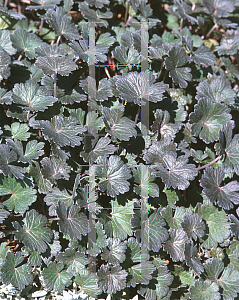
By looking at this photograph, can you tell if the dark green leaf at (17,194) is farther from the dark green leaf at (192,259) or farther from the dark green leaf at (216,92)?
the dark green leaf at (216,92)

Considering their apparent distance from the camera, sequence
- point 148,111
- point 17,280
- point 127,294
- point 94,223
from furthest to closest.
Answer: point 148,111 → point 127,294 → point 94,223 → point 17,280

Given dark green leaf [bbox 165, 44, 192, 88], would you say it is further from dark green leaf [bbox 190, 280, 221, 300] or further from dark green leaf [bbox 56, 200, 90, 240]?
dark green leaf [bbox 190, 280, 221, 300]

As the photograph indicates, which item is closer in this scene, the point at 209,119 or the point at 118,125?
the point at 118,125

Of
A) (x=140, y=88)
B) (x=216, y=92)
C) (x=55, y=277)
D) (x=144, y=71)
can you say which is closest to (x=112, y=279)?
(x=55, y=277)

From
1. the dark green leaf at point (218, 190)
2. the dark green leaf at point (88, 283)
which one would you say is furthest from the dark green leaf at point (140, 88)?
the dark green leaf at point (88, 283)

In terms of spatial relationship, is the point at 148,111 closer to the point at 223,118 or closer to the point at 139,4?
the point at 223,118

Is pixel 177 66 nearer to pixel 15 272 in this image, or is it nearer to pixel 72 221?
pixel 72 221

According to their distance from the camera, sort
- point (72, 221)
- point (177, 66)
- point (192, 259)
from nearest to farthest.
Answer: point (72, 221), point (192, 259), point (177, 66)

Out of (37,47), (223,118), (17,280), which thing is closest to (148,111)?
(223,118)
